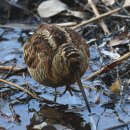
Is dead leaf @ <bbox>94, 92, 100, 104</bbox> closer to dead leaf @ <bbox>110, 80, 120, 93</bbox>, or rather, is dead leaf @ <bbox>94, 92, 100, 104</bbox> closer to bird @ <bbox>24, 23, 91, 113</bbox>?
dead leaf @ <bbox>110, 80, 120, 93</bbox>

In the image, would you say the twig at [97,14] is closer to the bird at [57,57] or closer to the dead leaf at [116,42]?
the dead leaf at [116,42]

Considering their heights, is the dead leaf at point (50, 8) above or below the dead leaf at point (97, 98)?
above

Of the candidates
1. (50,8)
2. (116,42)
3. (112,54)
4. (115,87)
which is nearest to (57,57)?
(115,87)

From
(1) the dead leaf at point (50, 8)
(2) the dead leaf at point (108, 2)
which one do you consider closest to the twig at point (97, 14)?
(2) the dead leaf at point (108, 2)

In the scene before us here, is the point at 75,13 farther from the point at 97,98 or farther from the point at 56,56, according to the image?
the point at 56,56

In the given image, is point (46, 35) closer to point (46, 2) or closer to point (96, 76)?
point (96, 76)

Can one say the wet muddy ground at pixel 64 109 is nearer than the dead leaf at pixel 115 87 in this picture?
Yes
